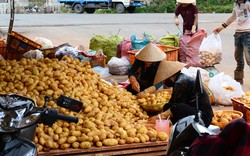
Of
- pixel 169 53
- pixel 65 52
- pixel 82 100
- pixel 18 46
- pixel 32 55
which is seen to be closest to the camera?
pixel 82 100

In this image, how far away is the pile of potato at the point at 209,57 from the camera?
796 centimetres

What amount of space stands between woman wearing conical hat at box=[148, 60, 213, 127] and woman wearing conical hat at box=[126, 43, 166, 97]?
0.96 m

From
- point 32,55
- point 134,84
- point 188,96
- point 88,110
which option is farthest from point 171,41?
point 88,110

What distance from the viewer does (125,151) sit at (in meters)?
3.99

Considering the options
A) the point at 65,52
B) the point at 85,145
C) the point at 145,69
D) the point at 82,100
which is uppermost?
the point at 65,52

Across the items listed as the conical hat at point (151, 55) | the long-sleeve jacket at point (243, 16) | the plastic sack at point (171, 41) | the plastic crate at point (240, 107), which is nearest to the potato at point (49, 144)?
the conical hat at point (151, 55)

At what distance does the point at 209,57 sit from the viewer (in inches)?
→ 315

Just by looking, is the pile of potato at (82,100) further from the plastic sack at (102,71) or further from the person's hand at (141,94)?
Result: the plastic sack at (102,71)

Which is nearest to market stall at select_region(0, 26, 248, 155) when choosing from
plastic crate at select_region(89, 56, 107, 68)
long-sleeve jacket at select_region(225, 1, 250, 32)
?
long-sleeve jacket at select_region(225, 1, 250, 32)

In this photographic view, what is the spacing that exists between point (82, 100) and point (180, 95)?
1.03m

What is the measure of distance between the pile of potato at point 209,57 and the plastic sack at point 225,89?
4.89 feet

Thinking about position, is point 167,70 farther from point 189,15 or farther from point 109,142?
point 189,15

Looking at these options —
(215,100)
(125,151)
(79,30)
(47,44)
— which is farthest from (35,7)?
(125,151)

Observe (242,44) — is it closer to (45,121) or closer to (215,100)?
(215,100)
